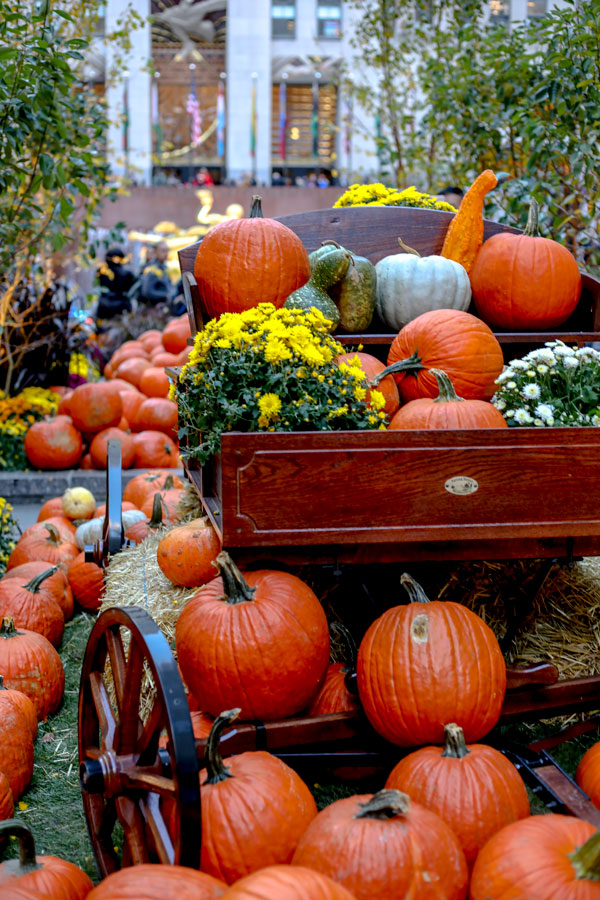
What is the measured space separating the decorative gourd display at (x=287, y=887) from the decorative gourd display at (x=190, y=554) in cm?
158

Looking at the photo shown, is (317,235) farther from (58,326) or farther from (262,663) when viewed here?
(58,326)

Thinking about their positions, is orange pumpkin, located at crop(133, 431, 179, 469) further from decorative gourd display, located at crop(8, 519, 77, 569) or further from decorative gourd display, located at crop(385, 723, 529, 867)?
decorative gourd display, located at crop(385, 723, 529, 867)

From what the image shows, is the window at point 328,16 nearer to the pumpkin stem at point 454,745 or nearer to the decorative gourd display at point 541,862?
the pumpkin stem at point 454,745

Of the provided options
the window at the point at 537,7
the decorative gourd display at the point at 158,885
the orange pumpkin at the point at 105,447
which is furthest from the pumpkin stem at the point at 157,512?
the window at the point at 537,7

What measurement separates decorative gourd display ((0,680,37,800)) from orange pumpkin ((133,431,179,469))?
3.91 m

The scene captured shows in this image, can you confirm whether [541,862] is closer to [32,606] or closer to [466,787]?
[466,787]

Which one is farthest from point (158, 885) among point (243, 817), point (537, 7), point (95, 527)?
point (537, 7)

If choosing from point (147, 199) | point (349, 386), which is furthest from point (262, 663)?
point (147, 199)

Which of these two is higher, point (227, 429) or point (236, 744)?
point (227, 429)

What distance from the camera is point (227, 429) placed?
98.8 inches

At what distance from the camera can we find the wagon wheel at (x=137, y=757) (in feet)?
5.56

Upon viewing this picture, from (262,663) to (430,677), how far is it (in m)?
0.44

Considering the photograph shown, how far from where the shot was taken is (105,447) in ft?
21.3

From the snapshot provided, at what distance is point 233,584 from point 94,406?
440 centimetres
